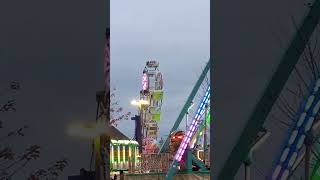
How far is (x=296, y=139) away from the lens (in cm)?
223

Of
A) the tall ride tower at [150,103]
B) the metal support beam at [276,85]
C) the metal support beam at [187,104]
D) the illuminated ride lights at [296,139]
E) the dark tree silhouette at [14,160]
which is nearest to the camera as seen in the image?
the illuminated ride lights at [296,139]

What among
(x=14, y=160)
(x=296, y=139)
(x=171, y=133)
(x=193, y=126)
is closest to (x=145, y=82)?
(x=171, y=133)

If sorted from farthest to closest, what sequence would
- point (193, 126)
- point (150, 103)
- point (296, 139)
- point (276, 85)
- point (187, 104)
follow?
point (150, 103) < point (187, 104) < point (193, 126) < point (276, 85) < point (296, 139)

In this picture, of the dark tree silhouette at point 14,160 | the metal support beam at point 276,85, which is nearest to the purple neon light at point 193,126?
the dark tree silhouette at point 14,160

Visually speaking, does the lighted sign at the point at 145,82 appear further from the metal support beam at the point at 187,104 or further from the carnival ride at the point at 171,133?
the metal support beam at the point at 187,104

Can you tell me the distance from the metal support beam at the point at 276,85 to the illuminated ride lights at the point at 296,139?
53 cm

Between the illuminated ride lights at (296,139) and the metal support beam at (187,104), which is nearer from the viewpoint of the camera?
the illuminated ride lights at (296,139)

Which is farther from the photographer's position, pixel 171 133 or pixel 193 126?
pixel 171 133

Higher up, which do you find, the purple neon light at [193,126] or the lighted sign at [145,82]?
the lighted sign at [145,82]

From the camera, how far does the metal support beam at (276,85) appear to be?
2.90 m

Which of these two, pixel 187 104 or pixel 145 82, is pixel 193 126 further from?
pixel 145 82

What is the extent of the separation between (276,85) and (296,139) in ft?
3.21

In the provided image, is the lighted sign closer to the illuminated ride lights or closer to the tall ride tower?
the tall ride tower

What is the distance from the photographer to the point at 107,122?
3.75m
